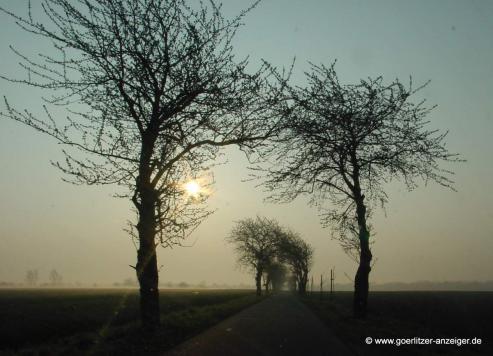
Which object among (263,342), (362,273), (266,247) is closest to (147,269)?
(263,342)

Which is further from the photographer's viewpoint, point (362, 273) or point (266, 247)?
point (266, 247)

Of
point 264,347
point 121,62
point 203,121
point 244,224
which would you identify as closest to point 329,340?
point 264,347

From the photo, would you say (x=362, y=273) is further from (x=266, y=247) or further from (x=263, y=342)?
(x=266, y=247)

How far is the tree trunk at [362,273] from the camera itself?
72.9 feet

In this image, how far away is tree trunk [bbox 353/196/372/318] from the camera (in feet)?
72.9

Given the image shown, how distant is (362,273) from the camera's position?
22.7 metres

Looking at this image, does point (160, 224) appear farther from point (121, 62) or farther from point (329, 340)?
point (329, 340)

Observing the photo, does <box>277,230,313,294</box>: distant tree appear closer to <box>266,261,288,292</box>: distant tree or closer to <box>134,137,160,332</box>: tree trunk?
<box>266,261,288,292</box>: distant tree

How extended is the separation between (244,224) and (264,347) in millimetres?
71273

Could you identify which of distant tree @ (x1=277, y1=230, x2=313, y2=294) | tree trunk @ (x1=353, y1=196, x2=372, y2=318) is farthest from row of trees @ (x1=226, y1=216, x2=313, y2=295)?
tree trunk @ (x1=353, y1=196, x2=372, y2=318)

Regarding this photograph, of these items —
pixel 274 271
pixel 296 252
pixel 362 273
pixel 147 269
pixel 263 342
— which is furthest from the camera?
pixel 274 271

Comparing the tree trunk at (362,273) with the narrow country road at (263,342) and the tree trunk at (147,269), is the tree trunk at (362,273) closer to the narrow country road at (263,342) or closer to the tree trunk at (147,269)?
the narrow country road at (263,342)

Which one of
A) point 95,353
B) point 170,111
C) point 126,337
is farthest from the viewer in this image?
point 170,111

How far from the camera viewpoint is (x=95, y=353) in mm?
10773
